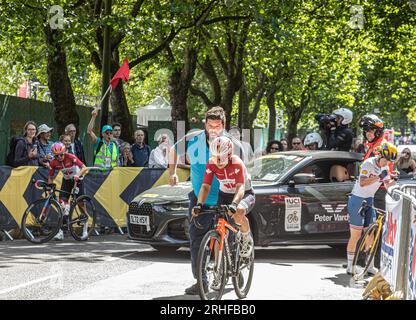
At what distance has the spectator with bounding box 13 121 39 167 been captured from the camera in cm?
1560

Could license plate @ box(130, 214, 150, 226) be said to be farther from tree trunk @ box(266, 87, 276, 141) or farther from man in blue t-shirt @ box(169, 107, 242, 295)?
tree trunk @ box(266, 87, 276, 141)

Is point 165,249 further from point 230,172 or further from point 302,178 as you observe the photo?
point 230,172

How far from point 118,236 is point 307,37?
2114 centimetres

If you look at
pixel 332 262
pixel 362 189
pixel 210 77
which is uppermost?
pixel 210 77

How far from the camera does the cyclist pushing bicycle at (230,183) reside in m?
8.89

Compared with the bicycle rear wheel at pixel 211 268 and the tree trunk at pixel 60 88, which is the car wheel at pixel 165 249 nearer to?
the bicycle rear wheel at pixel 211 268

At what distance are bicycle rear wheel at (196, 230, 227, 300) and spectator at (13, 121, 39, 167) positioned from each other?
25.1ft

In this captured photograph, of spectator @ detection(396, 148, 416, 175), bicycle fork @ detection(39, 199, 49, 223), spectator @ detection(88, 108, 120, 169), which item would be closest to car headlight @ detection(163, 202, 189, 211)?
bicycle fork @ detection(39, 199, 49, 223)

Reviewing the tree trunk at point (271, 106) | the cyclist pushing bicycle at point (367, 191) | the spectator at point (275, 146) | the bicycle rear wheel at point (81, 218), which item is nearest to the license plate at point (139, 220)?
the bicycle rear wheel at point (81, 218)

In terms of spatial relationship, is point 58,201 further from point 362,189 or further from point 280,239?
point 362,189

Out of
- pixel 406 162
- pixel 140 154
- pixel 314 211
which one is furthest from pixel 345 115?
pixel 406 162

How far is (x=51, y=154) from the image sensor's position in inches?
627

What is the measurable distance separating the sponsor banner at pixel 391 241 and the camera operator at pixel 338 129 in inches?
195
